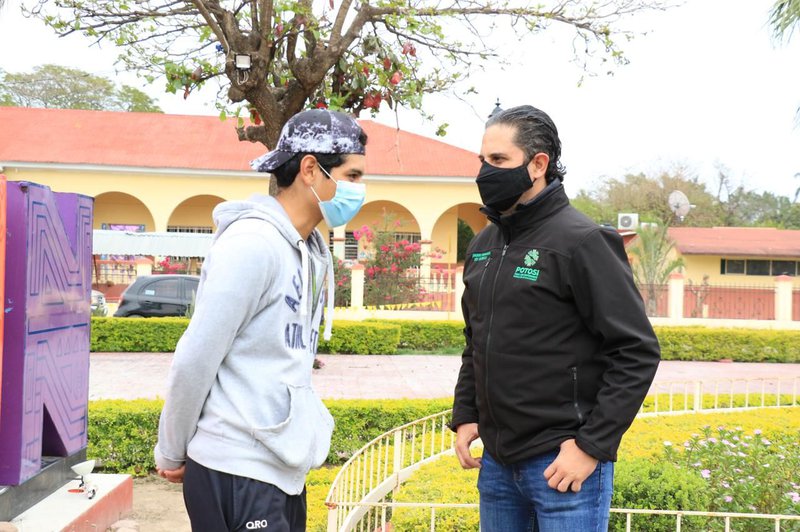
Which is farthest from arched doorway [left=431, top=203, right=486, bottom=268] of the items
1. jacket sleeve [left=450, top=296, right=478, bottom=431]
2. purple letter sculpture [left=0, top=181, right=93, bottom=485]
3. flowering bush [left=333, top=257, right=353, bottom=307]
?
jacket sleeve [left=450, top=296, right=478, bottom=431]

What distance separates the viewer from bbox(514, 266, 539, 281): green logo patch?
7.02 ft

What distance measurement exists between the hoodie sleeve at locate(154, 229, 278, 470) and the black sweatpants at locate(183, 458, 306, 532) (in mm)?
135

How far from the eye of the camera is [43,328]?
380cm

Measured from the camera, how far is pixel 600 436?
1.99 metres

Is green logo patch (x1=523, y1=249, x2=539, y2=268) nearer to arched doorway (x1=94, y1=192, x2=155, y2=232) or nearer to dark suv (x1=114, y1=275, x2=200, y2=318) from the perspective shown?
dark suv (x1=114, y1=275, x2=200, y2=318)

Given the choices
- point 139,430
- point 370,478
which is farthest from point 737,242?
point 370,478

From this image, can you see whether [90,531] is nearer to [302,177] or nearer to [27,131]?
[302,177]

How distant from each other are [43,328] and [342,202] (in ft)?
7.74

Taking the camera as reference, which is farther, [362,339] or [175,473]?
[362,339]

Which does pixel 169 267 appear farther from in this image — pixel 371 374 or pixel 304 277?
pixel 304 277

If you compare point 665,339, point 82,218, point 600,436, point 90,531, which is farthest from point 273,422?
point 665,339

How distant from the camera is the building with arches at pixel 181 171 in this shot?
23.5 m

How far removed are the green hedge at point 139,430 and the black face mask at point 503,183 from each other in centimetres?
454

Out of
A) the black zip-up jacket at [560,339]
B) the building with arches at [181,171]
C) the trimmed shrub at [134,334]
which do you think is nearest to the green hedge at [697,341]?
the trimmed shrub at [134,334]
